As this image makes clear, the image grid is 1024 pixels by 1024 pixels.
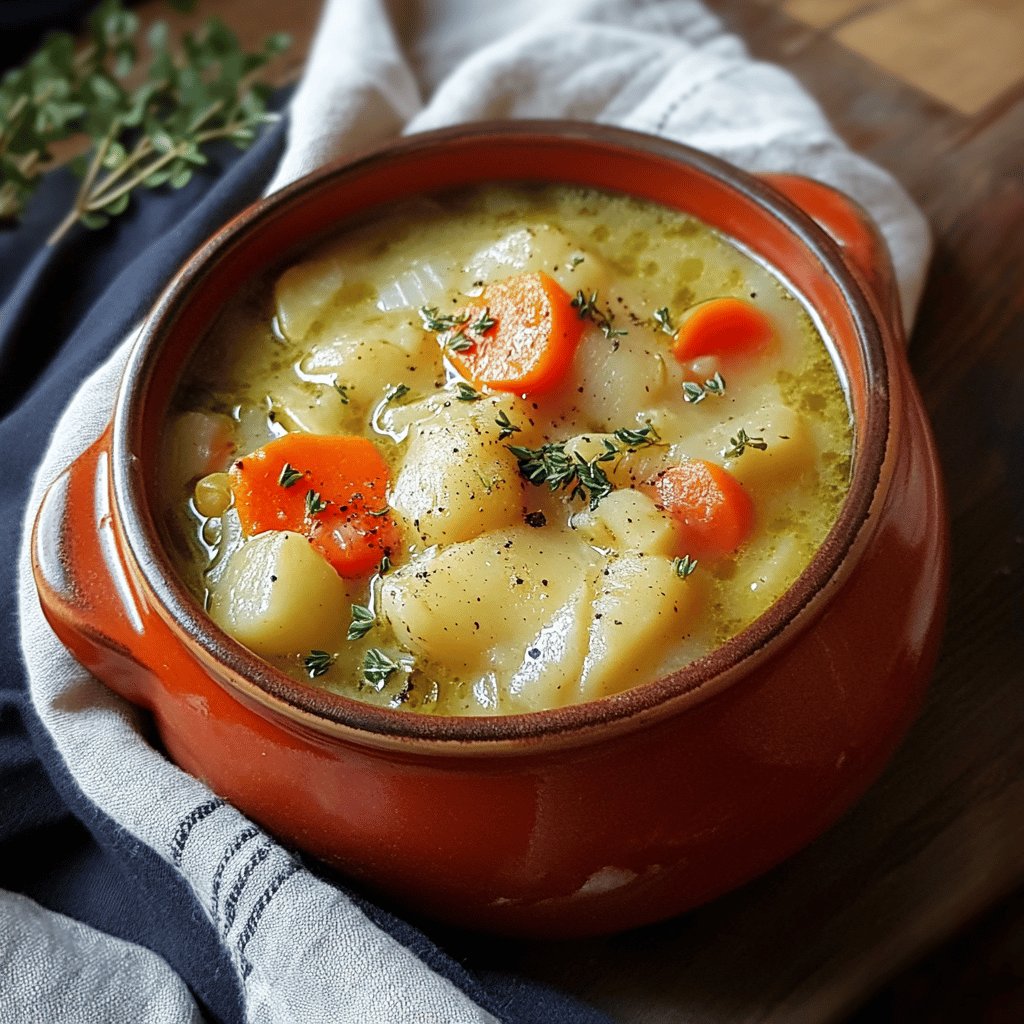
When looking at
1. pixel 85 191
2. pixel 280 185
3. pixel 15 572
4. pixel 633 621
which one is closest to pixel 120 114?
pixel 85 191

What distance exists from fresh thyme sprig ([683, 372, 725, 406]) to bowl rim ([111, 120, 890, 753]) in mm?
174

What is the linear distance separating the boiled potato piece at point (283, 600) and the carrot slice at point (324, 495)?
0.03m

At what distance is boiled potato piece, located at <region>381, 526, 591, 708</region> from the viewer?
51.0 inches

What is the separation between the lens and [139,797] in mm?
1455

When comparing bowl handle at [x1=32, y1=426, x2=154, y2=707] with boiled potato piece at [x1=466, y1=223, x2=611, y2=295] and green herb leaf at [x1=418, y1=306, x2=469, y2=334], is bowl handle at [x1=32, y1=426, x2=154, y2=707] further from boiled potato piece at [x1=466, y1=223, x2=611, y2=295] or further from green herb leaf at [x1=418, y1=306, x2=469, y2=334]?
boiled potato piece at [x1=466, y1=223, x2=611, y2=295]

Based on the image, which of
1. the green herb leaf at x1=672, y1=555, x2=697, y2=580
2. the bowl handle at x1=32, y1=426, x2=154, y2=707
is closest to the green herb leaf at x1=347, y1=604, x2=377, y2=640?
the bowl handle at x1=32, y1=426, x2=154, y2=707

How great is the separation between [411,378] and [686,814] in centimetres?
63

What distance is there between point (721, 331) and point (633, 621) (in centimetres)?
44

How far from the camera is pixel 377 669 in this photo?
1.32m

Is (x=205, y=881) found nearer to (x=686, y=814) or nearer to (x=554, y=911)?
(x=554, y=911)

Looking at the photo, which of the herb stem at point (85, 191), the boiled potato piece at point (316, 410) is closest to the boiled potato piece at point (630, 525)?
the boiled potato piece at point (316, 410)

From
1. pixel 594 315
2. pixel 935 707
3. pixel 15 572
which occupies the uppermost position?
pixel 594 315

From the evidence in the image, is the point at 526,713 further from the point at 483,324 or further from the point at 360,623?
the point at 483,324

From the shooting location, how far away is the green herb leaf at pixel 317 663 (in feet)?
4.39
